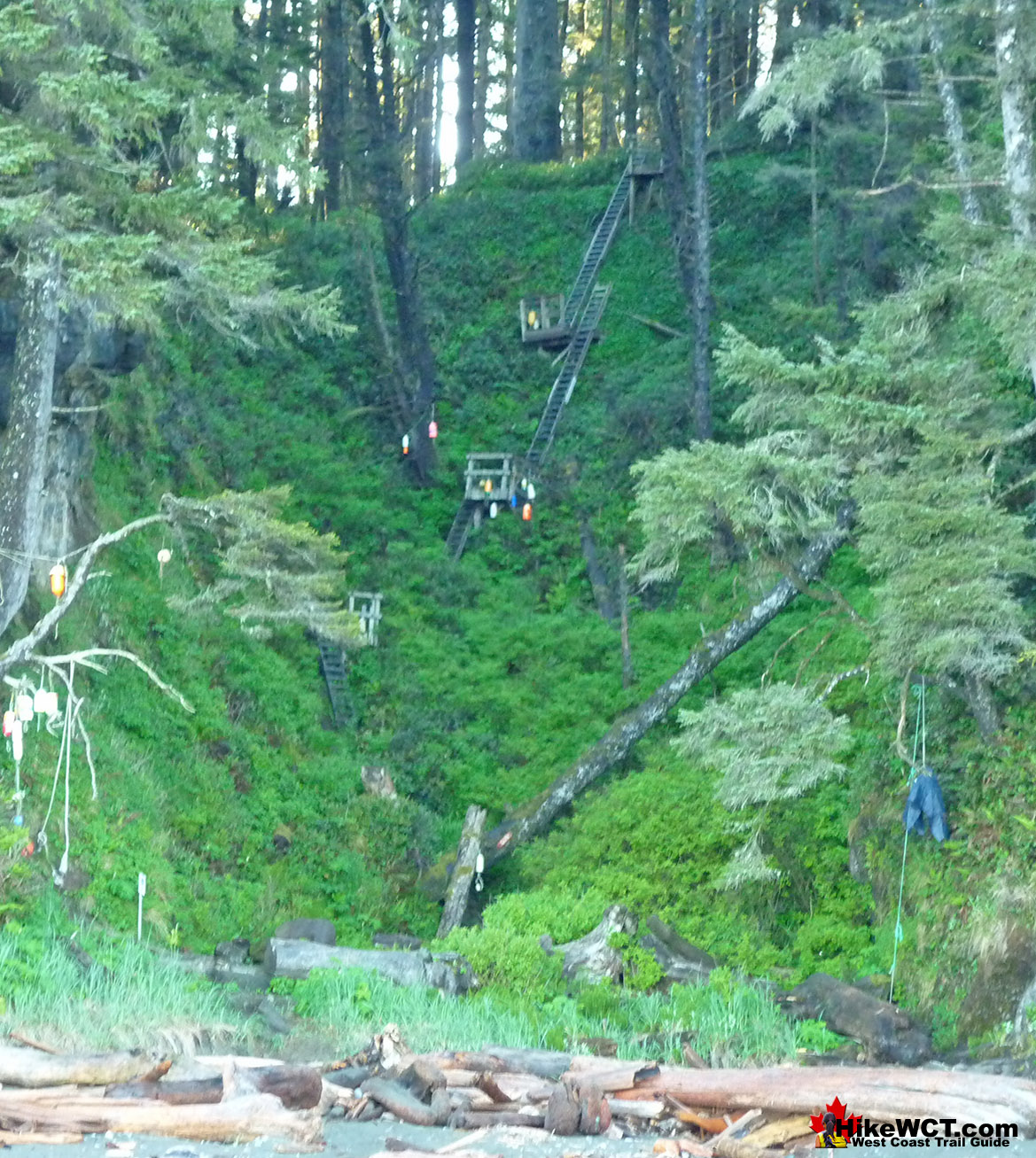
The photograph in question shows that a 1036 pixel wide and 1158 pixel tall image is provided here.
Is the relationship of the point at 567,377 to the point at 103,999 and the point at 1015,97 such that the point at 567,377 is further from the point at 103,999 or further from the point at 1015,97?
the point at 103,999

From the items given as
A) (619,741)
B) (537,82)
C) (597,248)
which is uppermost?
(537,82)

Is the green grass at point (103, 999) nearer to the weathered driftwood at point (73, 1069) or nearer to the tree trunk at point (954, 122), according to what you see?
the weathered driftwood at point (73, 1069)

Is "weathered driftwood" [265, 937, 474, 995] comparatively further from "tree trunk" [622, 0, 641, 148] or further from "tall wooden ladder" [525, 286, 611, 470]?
"tree trunk" [622, 0, 641, 148]

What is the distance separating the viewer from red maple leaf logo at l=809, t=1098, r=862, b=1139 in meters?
7.86

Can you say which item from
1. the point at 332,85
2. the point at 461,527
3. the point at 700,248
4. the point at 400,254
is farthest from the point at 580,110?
the point at 461,527

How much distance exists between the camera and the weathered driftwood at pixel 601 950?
→ 13180 mm

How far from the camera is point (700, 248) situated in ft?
74.1

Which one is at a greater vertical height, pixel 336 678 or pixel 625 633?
pixel 625 633

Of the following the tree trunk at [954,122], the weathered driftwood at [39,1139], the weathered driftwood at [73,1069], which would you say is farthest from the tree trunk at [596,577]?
the weathered driftwood at [39,1139]

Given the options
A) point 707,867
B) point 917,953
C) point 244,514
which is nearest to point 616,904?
point 707,867

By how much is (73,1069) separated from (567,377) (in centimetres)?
1903

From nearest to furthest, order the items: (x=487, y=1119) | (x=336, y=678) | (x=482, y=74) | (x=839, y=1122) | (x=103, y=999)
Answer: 1. (x=839, y=1122)
2. (x=487, y=1119)
3. (x=103, y=999)
4. (x=336, y=678)
5. (x=482, y=74)

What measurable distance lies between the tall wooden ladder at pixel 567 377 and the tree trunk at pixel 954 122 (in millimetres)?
9058

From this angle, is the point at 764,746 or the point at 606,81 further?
the point at 606,81
